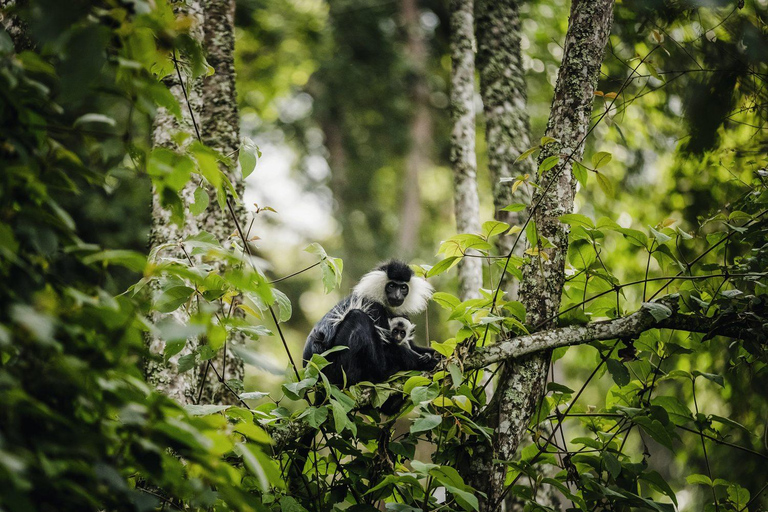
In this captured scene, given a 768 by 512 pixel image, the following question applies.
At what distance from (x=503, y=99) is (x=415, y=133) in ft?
25.3

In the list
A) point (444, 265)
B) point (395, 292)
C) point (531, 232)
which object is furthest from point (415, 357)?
point (531, 232)

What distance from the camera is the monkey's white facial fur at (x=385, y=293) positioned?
17.4 ft

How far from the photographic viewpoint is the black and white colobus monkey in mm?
4531

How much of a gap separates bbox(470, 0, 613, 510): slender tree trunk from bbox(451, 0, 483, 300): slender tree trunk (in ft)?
6.11

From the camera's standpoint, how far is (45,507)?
1.35 metres

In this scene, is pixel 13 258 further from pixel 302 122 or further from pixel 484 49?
pixel 302 122

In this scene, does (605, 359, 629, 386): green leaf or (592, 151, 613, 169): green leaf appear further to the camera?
(605, 359, 629, 386): green leaf

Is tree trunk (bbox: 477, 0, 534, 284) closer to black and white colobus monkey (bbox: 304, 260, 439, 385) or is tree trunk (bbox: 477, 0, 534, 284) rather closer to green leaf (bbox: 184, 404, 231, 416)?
black and white colobus monkey (bbox: 304, 260, 439, 385)

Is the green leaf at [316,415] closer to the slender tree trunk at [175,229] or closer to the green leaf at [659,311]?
the slender tree trunk at [175,229]

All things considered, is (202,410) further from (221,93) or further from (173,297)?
(221,93)

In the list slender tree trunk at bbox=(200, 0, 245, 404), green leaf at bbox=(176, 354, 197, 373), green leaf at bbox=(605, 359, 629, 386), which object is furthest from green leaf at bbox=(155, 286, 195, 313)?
green leaf at bbox=(605, 359, 629, 386)

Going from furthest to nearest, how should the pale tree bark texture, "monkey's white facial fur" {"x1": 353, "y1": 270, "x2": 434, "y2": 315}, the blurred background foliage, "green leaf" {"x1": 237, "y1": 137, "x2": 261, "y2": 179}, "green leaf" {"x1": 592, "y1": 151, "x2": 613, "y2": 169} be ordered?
1. the blurred background foliage
2. "monkey's white facial fur" {"x1": 353, "y1": 270, "x2": 434, "y2": 315}
3. the pale tree bark texture
4. "green leaf" {"x1": 592, "y1": 151, "x2": 613, "y2": 169}
5. "green leaf" {"x1": 237, "y1": 137, "x2": 261, "y2": 179}

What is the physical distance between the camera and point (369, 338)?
4.57 m

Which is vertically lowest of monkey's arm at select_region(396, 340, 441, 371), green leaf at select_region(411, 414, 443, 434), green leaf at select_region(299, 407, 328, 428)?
green leaf at select_region(411, 414, 443, 434)
